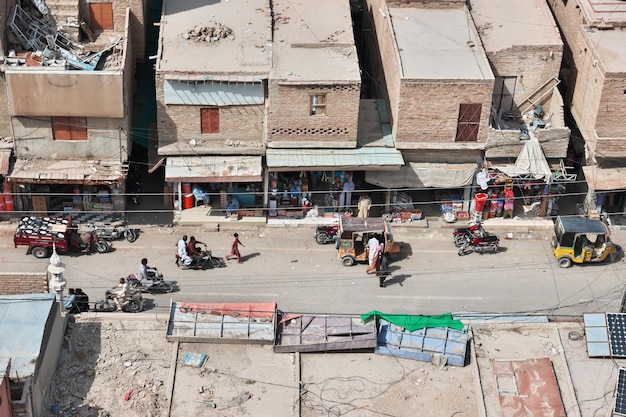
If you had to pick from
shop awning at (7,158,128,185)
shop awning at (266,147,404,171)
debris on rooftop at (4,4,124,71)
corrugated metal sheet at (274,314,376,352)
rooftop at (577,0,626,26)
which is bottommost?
corrugated metal sheet at (274,314,376,352)

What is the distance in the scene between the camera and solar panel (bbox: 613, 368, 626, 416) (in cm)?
3616

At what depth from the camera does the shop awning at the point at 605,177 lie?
48469 mm

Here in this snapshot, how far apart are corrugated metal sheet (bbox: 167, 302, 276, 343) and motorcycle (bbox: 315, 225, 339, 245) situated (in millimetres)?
7325

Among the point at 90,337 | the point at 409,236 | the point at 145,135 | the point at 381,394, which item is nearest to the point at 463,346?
the point at 381,394

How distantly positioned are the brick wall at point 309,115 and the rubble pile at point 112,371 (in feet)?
37.7

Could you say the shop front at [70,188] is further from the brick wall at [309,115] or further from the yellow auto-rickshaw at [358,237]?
the yellow auto-rickshaw at [358,237]

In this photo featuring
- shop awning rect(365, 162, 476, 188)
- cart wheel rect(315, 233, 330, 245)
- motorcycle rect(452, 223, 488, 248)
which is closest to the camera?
motorcycle rect(452, 223, 488, 248)

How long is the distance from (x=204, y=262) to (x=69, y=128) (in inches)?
332

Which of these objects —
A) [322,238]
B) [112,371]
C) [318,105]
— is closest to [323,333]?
[112,371]

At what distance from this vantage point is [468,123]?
47875 mm

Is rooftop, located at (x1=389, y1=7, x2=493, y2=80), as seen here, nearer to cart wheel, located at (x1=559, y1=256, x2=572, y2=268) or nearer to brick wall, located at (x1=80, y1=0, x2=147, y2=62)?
cart wheel, located at (x1=559, y1=256, x2=572, y2=268)

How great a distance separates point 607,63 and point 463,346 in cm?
1567

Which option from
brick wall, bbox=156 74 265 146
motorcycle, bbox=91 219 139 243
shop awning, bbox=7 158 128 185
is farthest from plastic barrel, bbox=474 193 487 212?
shop awning, bbox=7 158 128 185

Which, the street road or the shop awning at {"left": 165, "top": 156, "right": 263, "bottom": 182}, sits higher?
the shop awning at {"left": 165, "top": 156, "right": 263, "bottom": 182}
